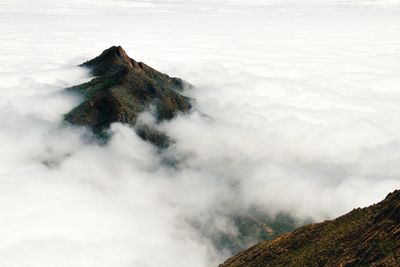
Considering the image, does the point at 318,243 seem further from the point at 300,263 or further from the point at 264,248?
the point at 264,248

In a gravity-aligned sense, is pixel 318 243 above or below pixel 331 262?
above

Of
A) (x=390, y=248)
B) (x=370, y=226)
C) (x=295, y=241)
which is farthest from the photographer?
(x=295, y=241)

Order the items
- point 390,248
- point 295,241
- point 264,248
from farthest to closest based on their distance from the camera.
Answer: point 264,248, point 295,241, point 390,248

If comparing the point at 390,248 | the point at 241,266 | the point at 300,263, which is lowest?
the point at 390,248

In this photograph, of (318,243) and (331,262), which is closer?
(331,262)

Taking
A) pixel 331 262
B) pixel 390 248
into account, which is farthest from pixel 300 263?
pixel 390 248

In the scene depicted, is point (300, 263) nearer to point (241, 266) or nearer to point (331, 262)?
point (331, 262)
